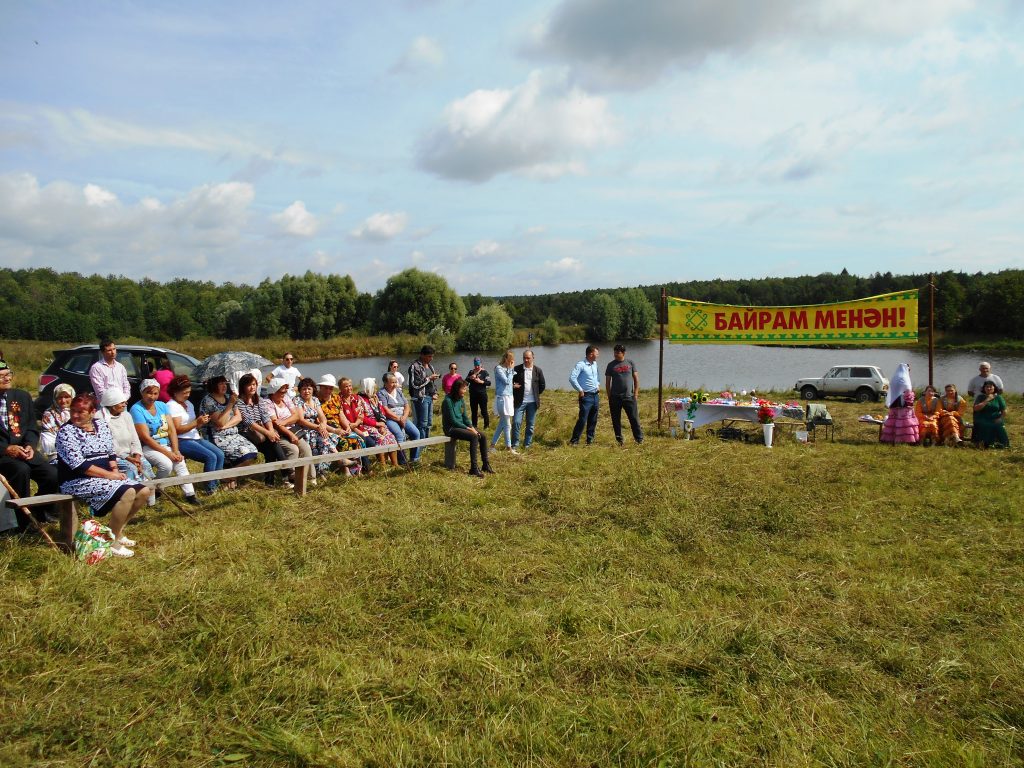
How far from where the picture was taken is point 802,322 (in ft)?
41.7

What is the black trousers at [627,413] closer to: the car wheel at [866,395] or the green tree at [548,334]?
the car wheel at [866,395]

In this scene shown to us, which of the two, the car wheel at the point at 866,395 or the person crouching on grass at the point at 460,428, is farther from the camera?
the car wheel at the point at 866,395

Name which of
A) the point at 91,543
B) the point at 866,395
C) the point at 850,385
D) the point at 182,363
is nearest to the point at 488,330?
the point at 850,385

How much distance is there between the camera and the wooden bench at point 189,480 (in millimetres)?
4867

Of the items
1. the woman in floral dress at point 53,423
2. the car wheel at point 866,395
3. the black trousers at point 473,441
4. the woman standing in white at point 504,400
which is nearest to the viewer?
the woman in floral dress at point 53,423

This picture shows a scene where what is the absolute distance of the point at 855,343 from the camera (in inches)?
488

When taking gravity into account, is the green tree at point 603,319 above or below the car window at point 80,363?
above

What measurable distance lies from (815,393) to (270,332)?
1874 inches

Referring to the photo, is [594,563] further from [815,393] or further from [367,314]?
[367,314]

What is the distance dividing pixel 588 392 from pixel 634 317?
60.3m

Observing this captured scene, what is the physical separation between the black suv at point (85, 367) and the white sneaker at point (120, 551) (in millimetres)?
6496

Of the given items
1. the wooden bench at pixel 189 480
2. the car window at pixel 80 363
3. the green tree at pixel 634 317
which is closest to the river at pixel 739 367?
the wooden bench at pixel 189 480

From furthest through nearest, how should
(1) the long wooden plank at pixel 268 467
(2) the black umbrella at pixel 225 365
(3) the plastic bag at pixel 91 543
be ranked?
(2) the black umbrella at pixel 225 365
(1) the long wooden plank at pixel 268 467
(3) the plastic bag at pixel 91 543

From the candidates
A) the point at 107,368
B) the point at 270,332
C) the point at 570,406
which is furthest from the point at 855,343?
the point at 270,332
